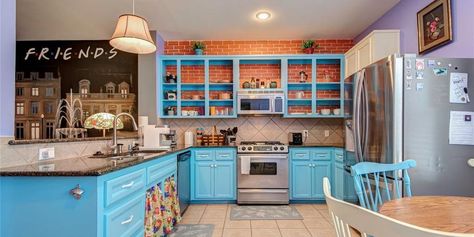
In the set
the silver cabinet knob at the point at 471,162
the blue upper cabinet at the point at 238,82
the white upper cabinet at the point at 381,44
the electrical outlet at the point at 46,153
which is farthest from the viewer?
the blue upper cabinet at the point at 238,82

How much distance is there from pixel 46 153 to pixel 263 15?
2953 mm

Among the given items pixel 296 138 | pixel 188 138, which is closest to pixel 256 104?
pixel 296 138

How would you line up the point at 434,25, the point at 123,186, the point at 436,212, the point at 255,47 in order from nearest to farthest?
the point at 436,212
the point at 123,186
the point at 434,25
the point at 255,47

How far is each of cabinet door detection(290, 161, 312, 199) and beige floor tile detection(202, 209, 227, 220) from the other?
1.14m

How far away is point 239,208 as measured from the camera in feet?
12.8

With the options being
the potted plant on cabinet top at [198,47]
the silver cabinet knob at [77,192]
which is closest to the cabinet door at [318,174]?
the potted plant on cabinet top at [198,47]

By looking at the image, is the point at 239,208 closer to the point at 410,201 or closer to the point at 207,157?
the point at 207,157

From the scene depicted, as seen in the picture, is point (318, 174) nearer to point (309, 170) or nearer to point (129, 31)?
point (309, 170)

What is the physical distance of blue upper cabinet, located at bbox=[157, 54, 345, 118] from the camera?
14.7ft

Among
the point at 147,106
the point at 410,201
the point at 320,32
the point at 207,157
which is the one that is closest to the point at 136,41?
the point at 147,106

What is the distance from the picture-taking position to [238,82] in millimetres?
4496

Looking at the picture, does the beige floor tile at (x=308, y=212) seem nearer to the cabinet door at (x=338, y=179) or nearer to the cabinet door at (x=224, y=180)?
the cabinet door at (x=338, y=179)

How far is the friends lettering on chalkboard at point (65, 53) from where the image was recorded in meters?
4.52

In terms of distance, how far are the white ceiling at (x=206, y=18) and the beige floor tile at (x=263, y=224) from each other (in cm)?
271
